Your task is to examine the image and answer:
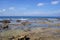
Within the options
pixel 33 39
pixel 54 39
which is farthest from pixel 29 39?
pixel 54 39

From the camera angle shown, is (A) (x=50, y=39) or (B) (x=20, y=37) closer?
(B) (x=20, y=37)

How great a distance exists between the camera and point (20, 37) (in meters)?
15.1

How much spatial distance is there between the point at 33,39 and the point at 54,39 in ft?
7.90

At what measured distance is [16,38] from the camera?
15086 millimetres

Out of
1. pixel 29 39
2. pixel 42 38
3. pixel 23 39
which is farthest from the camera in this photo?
pixel 42 38

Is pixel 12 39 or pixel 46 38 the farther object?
pixel 46 38

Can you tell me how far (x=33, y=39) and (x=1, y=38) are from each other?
11.3 ft

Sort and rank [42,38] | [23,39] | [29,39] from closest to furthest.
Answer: [23,39] < [29,39] < [42,38]

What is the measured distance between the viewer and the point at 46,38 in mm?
17422

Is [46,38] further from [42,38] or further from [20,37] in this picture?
[20,37]

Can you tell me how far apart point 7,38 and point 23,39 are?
235cm

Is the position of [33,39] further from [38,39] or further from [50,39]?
[50,39]

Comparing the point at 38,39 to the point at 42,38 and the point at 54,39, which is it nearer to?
the point at 42,38

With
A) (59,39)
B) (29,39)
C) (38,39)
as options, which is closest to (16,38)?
(29,39)
